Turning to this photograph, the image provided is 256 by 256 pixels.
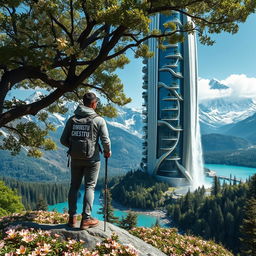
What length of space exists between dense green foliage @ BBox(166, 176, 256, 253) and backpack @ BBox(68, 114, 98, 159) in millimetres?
60227

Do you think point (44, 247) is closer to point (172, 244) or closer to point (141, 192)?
point (172, 244)

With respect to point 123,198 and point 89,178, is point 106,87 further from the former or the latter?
point 123,198

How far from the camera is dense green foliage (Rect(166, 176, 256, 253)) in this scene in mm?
60469

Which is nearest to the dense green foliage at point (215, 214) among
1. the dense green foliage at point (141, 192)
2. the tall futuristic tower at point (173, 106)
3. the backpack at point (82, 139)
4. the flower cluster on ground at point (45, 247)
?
the dense green foliage at point (141, 192)

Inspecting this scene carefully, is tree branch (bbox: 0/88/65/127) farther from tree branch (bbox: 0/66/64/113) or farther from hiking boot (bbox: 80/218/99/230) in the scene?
hiking boot (bbox: 80/218/99/230)

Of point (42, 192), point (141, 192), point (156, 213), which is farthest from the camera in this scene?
point (42, 192)

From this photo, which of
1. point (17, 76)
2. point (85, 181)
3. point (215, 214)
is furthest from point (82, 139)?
point (215, 214)

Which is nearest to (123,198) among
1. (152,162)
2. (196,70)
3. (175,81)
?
(152,162)

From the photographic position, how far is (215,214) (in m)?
66.6

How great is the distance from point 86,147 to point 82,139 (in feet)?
0.63

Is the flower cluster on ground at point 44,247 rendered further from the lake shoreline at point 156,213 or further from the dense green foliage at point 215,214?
the lake shoreline at point 156,213

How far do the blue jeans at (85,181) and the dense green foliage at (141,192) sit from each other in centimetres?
8671

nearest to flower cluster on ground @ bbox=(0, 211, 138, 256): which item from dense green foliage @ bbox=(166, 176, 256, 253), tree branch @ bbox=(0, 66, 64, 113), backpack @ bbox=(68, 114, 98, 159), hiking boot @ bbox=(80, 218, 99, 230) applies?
hiking boot @ bbox=(80, 218, 99, 230)

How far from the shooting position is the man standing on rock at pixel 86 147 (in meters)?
5.53
